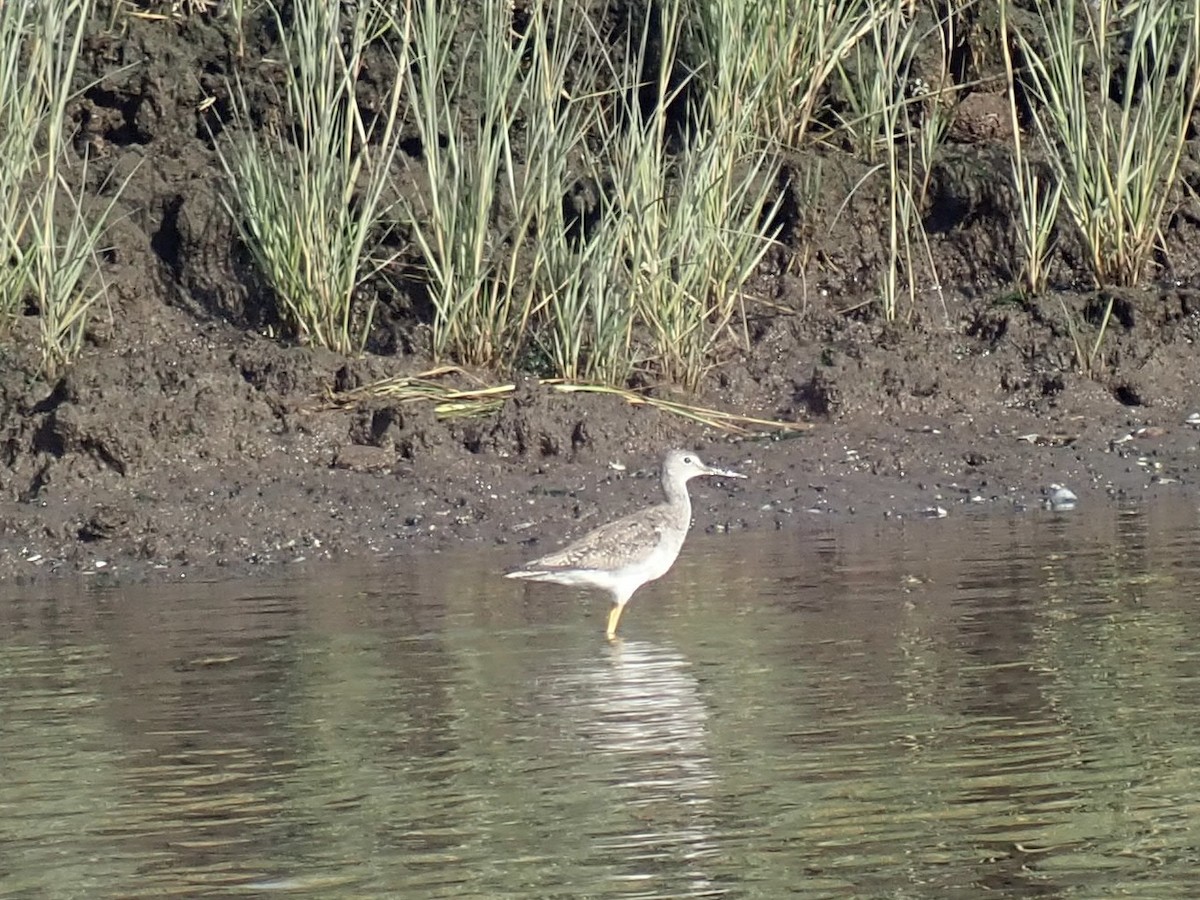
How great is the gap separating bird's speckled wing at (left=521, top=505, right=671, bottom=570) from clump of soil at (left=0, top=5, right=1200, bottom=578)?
1574mm

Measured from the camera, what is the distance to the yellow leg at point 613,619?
8.95 metres

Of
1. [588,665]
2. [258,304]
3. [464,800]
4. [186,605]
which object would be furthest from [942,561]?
[258,304]

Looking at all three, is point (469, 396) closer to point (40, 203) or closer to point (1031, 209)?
point (40, 203)

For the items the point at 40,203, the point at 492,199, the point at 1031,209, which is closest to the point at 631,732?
the point at 492,199

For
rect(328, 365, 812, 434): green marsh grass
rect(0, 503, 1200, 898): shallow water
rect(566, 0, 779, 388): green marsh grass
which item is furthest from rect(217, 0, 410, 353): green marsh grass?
rect(0, 503, 1200, 898): shallow water

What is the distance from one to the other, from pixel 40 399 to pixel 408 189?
9.50 feet

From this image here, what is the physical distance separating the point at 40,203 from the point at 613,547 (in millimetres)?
5065

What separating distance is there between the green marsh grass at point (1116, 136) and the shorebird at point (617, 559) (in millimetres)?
4932

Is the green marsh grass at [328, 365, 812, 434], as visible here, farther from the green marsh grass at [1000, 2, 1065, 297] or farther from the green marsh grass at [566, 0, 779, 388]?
the green marsh grass at [1000, 2, 1065, 297]

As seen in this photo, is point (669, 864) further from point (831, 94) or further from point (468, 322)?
point (831, 94)

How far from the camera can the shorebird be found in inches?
365

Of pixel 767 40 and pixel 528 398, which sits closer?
pixel 528 398

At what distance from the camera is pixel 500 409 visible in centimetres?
1236

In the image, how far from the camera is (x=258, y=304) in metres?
13.7
